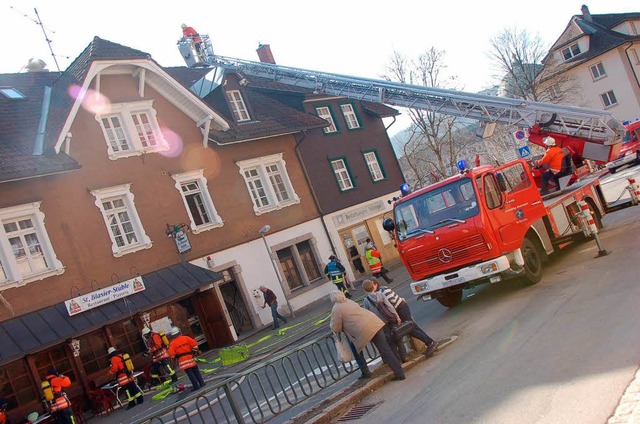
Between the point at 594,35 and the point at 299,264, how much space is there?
1804 inches

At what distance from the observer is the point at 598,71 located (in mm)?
55188

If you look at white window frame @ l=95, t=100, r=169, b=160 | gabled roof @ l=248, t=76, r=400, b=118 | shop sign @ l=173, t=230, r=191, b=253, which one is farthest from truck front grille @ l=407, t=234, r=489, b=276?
gabled roof @ l=248, t=76, r=400, b=118

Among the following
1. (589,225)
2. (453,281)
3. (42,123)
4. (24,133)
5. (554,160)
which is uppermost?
(42,123)

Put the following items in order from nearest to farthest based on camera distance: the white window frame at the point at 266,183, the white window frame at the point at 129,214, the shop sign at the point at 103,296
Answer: the shop sign at the point at 103,296
the white window frame at the point at 129,214
the white window frame at the point at 266,183

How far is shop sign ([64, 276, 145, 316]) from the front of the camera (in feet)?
53.9

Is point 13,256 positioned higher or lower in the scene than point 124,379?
higher

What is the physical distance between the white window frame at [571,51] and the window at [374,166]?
35585 millimetres

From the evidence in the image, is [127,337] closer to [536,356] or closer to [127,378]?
[127,378]

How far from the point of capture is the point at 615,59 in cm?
5369

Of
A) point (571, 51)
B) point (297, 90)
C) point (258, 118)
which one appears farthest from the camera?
point (571, 51)

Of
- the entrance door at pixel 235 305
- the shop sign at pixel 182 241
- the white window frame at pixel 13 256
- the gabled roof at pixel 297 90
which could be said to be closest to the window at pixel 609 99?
the gabled roof at pixel 297 90

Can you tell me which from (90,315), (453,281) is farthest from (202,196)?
(453,281)

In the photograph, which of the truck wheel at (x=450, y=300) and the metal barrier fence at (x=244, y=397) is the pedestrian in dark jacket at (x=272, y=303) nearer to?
the truck wheel at (x=450, y=300)

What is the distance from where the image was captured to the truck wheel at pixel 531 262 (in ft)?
39.9
